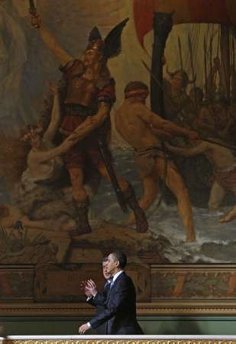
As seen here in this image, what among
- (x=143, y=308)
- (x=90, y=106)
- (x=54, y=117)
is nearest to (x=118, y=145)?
(x=90, y=106)

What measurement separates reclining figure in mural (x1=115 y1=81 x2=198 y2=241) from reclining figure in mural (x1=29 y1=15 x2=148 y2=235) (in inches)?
9.1

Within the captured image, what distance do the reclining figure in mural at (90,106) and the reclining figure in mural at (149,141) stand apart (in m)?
0.23

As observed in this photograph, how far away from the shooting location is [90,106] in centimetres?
1149

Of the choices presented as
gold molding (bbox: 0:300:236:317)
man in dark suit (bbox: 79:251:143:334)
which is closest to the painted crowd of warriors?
gold molding (bbox: 0:300:236:317)

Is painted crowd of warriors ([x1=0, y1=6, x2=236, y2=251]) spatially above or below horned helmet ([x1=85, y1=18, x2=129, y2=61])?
below

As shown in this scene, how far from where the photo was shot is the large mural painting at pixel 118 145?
1094 centimetres

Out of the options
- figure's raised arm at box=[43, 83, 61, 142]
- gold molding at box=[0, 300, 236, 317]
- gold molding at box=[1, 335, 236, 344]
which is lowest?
gold molding at box=[0, 300, 236, 317]

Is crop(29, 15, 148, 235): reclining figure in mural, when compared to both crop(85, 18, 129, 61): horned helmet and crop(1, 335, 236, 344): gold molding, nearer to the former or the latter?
crop(85, 18, 129, 61): horned helmet

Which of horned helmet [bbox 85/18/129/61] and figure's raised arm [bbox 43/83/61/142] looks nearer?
figure's raised arm [bbox 43/83/61/142]

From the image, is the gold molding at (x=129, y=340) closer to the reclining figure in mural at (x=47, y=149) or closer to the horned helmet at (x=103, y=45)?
the reclining figure in mural at (x=47, y=149)

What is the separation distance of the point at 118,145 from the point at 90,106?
2.40 ft

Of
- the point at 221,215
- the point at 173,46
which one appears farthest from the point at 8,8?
the point at 221,215

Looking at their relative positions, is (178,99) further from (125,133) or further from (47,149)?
(47,149)

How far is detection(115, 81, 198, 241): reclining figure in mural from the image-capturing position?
11.2 meters
